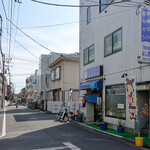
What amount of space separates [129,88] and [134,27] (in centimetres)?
353

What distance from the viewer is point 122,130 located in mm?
10898

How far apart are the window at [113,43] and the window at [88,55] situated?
2650 millimetres

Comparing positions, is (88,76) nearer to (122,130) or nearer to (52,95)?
(122,130)

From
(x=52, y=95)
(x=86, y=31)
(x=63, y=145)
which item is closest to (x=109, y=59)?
(x=86, y=31)

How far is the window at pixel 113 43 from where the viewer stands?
12.2m

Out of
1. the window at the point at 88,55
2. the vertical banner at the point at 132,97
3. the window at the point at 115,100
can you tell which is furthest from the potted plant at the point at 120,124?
the window at the point at 88,55

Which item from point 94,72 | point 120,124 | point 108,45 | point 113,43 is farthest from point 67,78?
point 120,124

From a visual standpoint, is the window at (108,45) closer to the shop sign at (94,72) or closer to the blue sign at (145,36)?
the shop sign at (94,72)

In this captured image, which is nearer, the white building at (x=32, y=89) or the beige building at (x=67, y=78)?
the beige building at (x=67, y=78)

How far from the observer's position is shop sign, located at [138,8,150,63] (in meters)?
8.57

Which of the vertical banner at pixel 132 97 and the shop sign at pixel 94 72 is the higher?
the shop sign at pixel 94 72

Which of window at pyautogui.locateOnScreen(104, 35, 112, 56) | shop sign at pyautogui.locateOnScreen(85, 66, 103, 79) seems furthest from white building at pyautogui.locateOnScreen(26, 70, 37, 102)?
window at pyautogui.locateOnScreen(104, 35, 112, 56)

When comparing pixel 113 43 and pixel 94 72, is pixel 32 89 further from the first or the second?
pixel 113 43

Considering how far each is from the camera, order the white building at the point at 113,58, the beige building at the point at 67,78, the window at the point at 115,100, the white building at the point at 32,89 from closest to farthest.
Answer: the white building at the point at 113,58 → the window at the point at 115,100 → the beige building at the point at 67,78 → the white building at the point at 32,89
